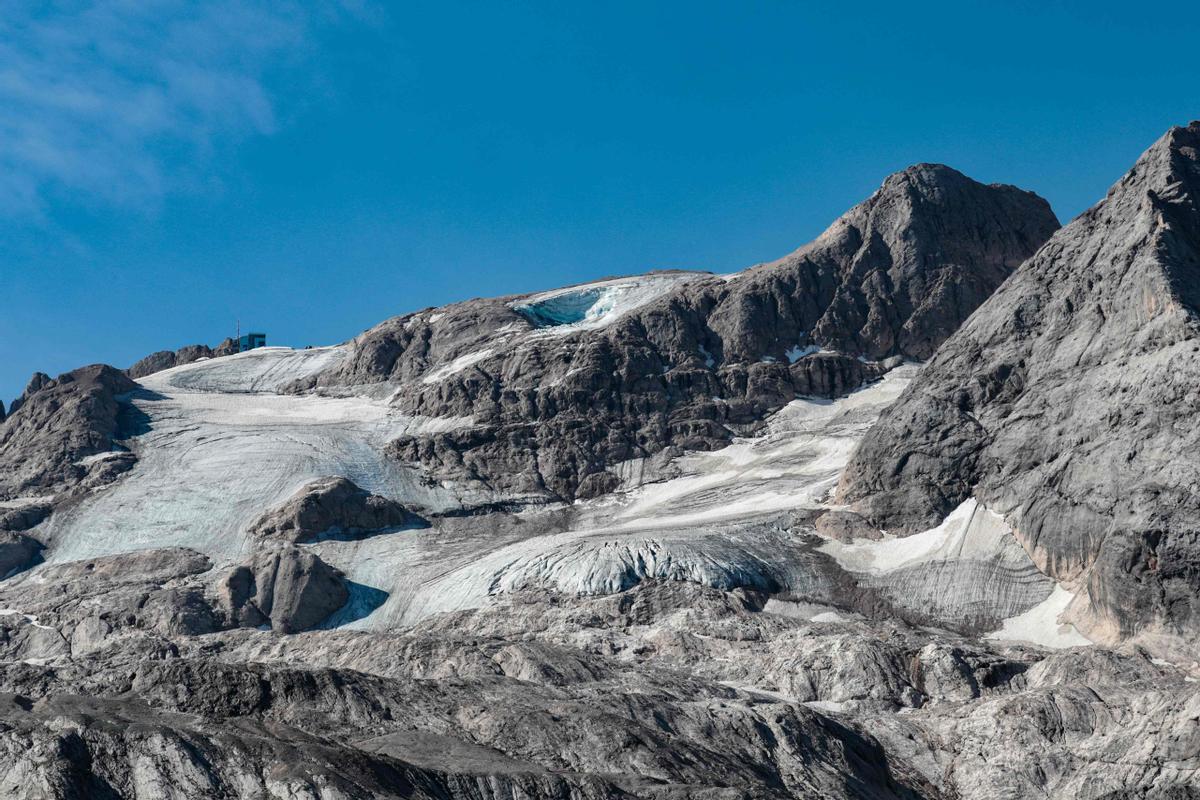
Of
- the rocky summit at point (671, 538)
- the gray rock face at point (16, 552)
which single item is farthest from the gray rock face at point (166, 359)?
the gray rock face at point (16, 552)

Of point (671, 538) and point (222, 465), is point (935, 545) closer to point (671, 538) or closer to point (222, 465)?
point (671, 538)

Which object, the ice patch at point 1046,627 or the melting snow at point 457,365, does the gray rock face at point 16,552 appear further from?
the ice patch at point 1046,627

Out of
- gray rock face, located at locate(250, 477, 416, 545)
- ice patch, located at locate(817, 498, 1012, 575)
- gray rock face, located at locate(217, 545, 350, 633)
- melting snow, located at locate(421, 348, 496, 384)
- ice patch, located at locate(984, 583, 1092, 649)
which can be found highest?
melting snow, located at locate(421, 348, 496, 384)

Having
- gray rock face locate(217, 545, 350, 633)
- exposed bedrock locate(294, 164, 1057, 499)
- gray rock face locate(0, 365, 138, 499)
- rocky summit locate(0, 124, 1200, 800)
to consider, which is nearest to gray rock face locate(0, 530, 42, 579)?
rocky summit locate(0, 124, 1200, 800)

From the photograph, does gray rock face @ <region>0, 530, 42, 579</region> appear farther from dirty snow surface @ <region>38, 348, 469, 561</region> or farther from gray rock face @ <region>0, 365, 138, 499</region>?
gray rock face @ <region>0, 365, 138, 499</region>

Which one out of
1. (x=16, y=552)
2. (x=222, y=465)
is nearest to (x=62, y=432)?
(x=222, y=465)
